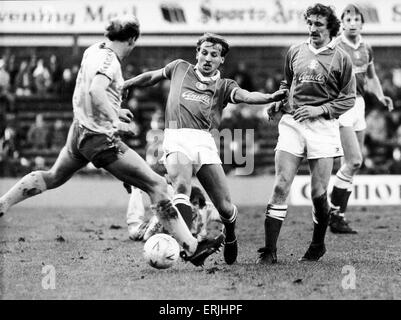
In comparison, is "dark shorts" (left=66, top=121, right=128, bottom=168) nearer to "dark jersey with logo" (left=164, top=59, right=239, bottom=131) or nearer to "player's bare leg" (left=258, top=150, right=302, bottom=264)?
"dark jersey with logo" (left=164, top=59, right=239, bottom=131)

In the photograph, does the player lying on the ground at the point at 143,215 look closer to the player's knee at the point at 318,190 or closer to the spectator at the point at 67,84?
the player's knee at the point at 318,190

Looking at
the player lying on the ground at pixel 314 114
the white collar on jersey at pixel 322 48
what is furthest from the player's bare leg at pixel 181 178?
the white collar on jersey at pixel 322 48

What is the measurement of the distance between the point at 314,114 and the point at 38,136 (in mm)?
12584

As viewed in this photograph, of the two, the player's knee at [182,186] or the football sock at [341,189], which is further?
the football sock at [341,189]

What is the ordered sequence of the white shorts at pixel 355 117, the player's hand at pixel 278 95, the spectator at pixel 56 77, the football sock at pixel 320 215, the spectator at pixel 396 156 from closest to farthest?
1. the player's hand at pixel 278 95
2. the football sock at pixel 320 215
3. the white shorts at pixel 355 117
4. the spectator at pixel 396 156
5. the spectator at pixel 56 77

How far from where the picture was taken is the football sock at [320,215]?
7688 mm

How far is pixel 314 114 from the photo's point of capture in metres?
7.50

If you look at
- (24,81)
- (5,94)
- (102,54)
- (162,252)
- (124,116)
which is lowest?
(162,252)

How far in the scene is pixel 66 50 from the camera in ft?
74.2

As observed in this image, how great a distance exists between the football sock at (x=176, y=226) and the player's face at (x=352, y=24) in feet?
14.6

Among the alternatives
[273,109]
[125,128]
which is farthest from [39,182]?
[273,109]

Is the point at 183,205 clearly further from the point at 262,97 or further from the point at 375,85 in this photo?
the point at 375,85
